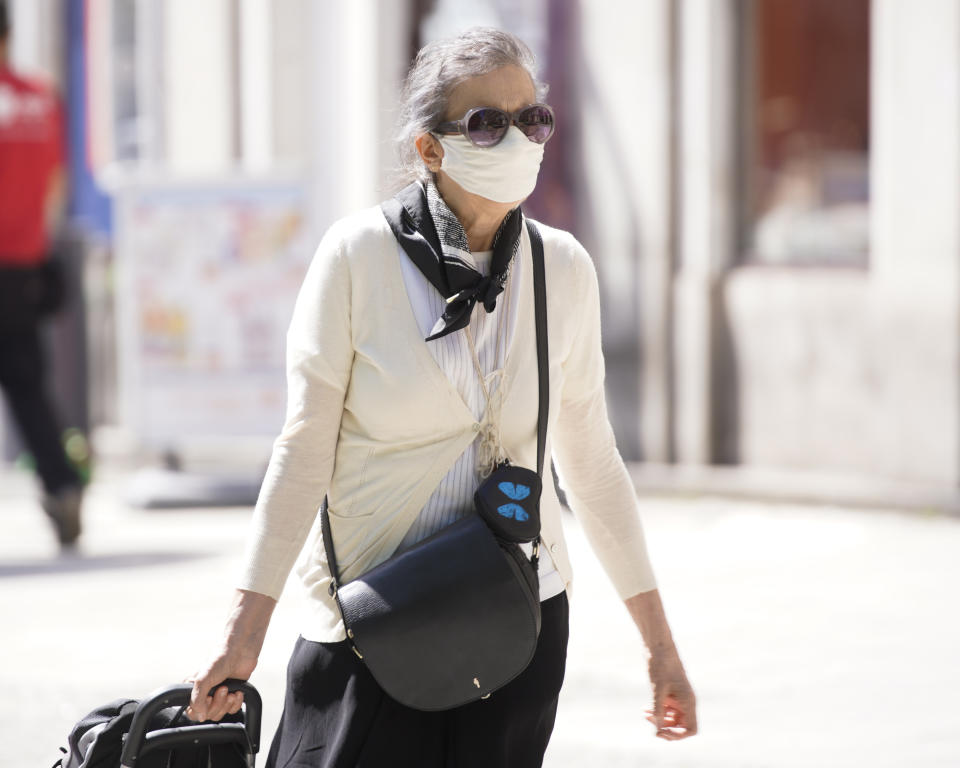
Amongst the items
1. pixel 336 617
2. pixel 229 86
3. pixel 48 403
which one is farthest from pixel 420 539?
pixel 229 86

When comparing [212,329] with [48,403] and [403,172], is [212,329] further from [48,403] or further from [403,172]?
[403,172]

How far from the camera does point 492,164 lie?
2.72 meters

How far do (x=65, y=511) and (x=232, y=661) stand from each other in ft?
18.6

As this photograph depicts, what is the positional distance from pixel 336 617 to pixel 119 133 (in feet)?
31.9

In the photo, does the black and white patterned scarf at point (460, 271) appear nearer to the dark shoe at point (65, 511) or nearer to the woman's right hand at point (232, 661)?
the woman's right hand at point (232, 661)

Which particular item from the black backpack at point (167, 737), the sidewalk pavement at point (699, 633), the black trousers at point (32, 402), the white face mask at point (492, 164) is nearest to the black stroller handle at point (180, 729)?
the black backpack at point (167, 737)

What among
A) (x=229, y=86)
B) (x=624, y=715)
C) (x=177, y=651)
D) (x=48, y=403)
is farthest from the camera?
(x=229, y=86)

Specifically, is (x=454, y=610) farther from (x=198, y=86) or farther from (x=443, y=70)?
(x=198, y=86)

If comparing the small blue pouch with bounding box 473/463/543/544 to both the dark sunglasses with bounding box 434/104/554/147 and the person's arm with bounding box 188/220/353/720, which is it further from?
the dark sunglasses with bounding box 434/104/554/147

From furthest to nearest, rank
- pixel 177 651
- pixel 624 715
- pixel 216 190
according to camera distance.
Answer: pixel 216 190
pixel 177 651
pixel 624 715

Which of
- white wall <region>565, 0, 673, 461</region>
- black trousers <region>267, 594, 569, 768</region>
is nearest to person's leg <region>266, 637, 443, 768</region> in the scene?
black trousers <region>267, 594, 569, 768</region>

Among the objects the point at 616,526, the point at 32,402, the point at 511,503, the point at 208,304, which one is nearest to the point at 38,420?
the point at 32,402

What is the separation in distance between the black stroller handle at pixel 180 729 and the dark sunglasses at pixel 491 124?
2.87ft

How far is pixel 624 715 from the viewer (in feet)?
17.0
